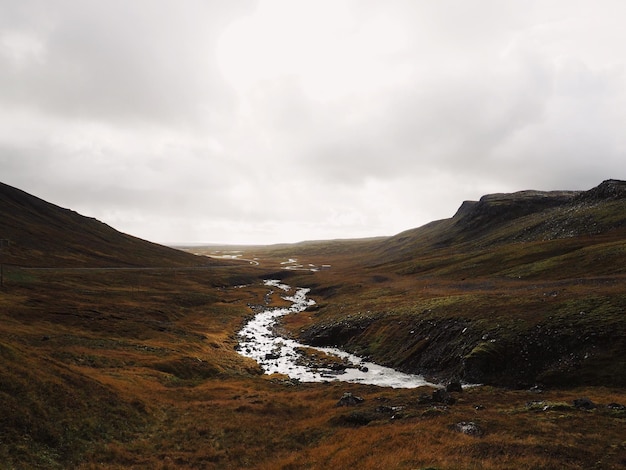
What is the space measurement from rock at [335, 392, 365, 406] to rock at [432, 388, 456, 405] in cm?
712

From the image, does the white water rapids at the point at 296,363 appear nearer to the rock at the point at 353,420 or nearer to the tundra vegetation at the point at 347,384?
the tundra vegetation at the point at 347,384

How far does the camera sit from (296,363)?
205 ft

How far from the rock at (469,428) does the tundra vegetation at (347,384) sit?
6.2 inches

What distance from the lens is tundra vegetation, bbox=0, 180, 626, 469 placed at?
2322 centimetres

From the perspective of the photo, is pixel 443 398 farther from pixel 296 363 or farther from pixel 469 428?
pixel 296 363

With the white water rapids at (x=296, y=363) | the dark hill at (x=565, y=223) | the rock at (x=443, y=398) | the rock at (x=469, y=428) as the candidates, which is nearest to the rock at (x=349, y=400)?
the rock at (x=443, y=398)

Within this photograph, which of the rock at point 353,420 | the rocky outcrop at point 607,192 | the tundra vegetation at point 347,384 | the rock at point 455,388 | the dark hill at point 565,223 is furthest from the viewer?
the rocky outcrop at point 607,192

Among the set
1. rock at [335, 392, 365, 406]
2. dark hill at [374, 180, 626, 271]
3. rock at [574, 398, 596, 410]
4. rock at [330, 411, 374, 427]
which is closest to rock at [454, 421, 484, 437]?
rock at [330, 411, 374, 427]

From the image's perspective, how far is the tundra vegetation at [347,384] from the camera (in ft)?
76.2

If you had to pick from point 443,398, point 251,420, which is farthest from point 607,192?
point 251,420

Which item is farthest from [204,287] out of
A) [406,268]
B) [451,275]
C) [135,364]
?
[135,364]

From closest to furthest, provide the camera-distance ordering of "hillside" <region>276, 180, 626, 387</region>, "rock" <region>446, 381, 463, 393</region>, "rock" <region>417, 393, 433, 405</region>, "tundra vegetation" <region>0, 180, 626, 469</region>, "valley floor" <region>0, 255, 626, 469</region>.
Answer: "valley floor" <region>0, 255, 626, 469</region> → "tundra vegetation" <region>0, 180, 626, 469</region> → "rock" <region>417, 393, 433, 405</region> → "rock" <region>446, 381, 463, 393</region> → "hillside" <region>276, 180, 626, 387</region>

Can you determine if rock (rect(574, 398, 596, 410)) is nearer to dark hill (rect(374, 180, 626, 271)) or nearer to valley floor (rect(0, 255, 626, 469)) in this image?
valley floor (rect(0, 255, 626, 469))

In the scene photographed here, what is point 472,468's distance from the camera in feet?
60.2
